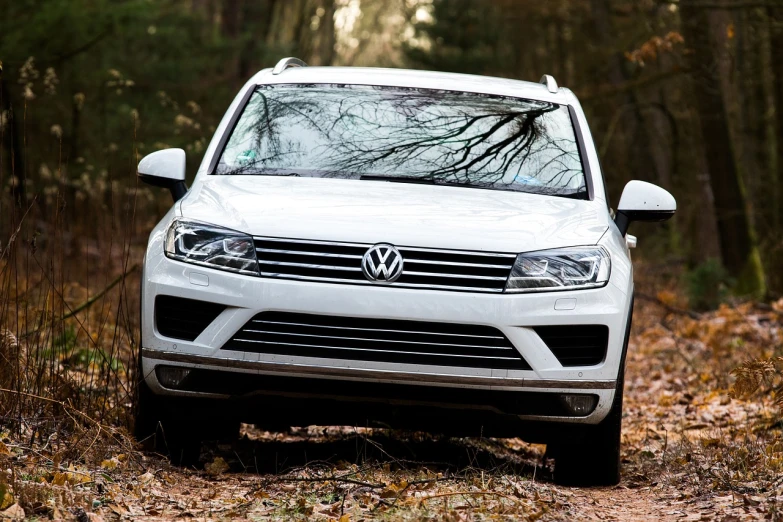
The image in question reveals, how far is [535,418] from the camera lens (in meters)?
4.38

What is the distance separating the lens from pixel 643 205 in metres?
5.04

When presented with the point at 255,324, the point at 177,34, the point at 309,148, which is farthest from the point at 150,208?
the point at 255,324

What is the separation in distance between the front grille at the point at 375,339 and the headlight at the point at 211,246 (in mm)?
257

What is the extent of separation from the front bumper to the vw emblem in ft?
0.17

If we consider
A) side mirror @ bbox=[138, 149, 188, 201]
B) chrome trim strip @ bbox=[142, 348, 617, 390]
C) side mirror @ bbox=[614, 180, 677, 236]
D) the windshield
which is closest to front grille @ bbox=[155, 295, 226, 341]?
chrome trim strip @ bbox=[142, 348, 617, 390]

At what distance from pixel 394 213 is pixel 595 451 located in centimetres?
150

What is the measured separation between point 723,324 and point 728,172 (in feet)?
14.0

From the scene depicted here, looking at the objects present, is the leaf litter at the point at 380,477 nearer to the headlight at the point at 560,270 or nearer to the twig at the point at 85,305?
the twig at the point at 85,305

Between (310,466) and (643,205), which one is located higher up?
(643,205)

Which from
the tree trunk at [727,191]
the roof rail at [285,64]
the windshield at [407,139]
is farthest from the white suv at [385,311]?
the tree trunk at [727,191]

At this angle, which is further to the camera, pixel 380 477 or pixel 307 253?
pixel 380 477

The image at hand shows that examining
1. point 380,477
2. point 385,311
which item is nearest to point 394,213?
point 385,311

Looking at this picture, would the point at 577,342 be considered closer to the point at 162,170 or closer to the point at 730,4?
the point at 162,170

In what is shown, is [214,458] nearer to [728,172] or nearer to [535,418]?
[535,418]
